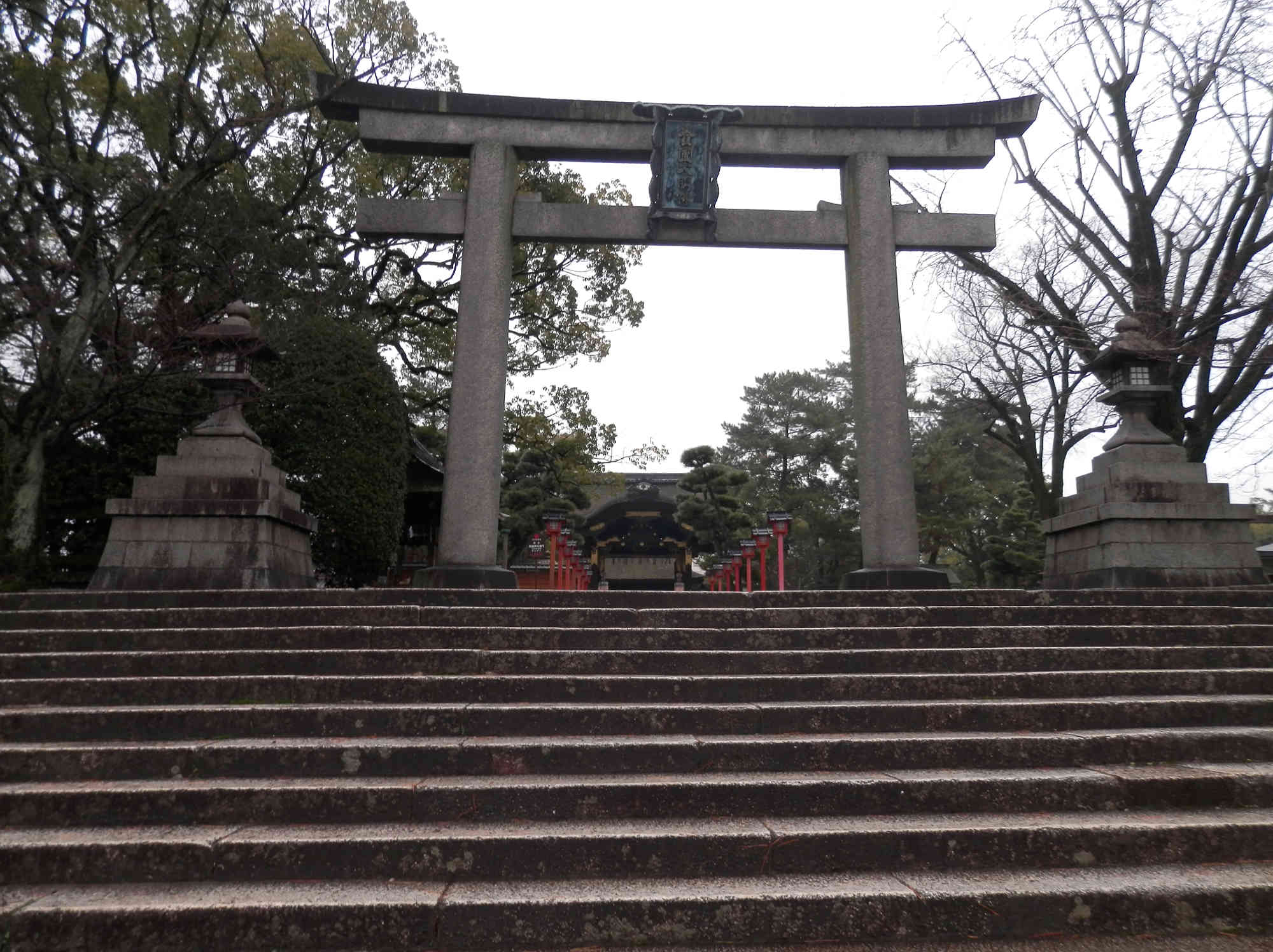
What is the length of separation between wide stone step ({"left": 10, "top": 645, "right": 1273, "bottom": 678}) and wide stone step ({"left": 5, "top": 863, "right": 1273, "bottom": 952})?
185 centimetres

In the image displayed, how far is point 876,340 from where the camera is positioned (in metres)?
8.77

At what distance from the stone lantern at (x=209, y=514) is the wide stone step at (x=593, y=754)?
3742mm

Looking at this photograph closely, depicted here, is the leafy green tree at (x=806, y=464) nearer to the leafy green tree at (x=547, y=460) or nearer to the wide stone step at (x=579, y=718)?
the leafy green tree at (x=547, y=460)

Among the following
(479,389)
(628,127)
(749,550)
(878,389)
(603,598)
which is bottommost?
(603,598)

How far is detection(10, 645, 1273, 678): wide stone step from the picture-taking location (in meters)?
4.99

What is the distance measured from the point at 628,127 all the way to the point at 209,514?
6063 mm

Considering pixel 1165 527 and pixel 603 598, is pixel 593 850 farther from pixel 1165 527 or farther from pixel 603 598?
pixel 1165 527

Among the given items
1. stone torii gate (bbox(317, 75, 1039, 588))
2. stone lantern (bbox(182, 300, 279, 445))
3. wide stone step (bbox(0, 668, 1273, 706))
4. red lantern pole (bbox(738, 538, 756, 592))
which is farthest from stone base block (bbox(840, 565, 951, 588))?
stone lantern (bbox(182, 300, 279, 445))

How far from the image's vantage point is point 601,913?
3.02 m

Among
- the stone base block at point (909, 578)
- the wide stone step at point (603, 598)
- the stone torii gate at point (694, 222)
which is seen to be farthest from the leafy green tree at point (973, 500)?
the wide stone step at point (603, 598)

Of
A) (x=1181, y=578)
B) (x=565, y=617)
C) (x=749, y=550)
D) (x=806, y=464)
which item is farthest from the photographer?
(x=806, y=464)

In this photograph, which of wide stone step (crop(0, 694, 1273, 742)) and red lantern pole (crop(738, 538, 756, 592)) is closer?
wide stone step (crop(0, 694, 1273, 742))

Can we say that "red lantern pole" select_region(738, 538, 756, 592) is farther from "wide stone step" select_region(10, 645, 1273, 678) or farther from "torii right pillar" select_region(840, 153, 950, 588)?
"wide stone step" select_region(10, 645, 1273, 678)

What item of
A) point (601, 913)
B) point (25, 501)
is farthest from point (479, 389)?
point (601, 913)
